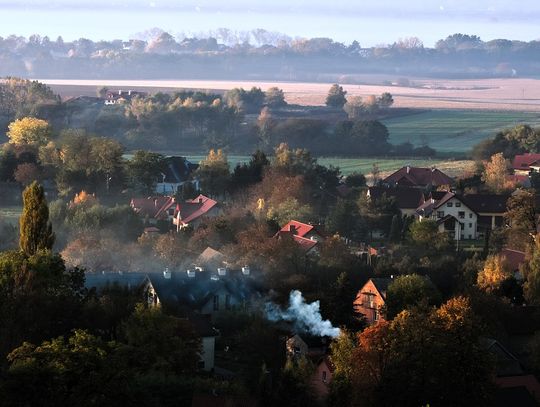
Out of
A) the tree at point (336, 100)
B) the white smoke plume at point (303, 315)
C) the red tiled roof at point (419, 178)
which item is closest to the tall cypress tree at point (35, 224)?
the white smoke plume at point (303, 315)

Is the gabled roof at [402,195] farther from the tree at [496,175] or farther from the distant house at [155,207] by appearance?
the distant house at [155,207]

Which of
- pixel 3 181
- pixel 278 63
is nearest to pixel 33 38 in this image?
pixel 278 63

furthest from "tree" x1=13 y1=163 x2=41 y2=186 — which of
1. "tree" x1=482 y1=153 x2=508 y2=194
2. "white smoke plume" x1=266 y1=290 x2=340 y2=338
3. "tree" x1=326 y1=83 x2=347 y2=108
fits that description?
"tree" x1=326 y1=83 x2=347 y2=108

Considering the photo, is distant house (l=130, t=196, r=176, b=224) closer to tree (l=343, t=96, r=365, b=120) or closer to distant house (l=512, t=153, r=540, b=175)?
distant house (l=512, t=153, r=540, b=175)

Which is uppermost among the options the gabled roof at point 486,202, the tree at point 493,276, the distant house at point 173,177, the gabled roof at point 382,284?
the gabled roof at point 382,284

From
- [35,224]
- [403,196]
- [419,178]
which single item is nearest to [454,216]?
[403,196]

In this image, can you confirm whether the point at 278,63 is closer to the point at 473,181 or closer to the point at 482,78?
the point at 482,78
